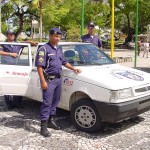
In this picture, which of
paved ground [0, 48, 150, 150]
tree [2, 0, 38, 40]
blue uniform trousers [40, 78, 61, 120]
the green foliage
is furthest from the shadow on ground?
tree [2, 0, 38, 40]

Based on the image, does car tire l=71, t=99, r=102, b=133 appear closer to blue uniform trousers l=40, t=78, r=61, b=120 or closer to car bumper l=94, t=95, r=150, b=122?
car bumper l=94, t=95, r=150, b=122

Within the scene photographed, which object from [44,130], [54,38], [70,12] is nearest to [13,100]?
[44,130]

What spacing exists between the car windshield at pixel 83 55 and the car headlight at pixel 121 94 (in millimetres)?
1180

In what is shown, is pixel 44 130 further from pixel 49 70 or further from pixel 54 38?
pixel 54 38

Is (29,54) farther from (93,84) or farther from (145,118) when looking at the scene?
(145,118)

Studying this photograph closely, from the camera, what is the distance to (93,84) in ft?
16.8

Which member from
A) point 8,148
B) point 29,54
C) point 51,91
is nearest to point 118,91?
point 51,91

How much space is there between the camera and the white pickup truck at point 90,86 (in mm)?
4980

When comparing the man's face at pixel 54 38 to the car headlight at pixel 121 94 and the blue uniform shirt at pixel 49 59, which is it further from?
the car headlight at pixel 121 94

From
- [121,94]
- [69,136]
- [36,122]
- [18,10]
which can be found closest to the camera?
[121,94]

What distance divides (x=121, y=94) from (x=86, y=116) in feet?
2.57

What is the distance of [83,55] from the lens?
6.08 metres

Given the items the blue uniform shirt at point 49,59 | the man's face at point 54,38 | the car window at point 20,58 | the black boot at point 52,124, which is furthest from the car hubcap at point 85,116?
the car window at point 20,58

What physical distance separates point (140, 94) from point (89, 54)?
143 cm
